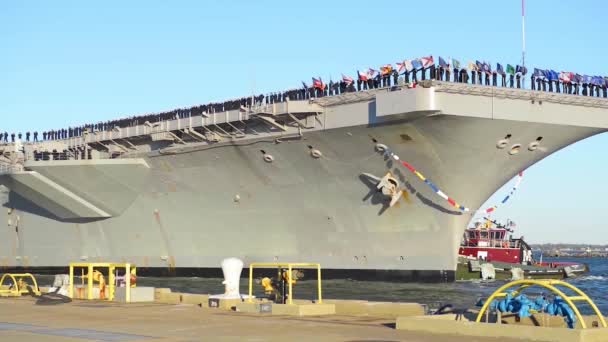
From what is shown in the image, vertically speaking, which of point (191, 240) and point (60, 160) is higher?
point (60, 160)

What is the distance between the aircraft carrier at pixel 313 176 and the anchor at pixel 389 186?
0.04m

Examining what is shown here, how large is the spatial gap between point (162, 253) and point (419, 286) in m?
11.4

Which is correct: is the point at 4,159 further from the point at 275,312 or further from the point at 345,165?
the point at 275,312

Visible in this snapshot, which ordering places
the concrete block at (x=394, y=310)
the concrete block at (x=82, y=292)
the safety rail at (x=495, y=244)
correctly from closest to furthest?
1. the concrete block at (x=394, y=310)
2. the concrete block at (x=82, y=292)
3. the safety rail at (x=495, y=244)

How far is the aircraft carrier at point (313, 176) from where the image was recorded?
24.4m

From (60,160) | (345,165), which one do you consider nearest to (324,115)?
(345,165)

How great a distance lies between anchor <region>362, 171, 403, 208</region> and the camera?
25.9 meters

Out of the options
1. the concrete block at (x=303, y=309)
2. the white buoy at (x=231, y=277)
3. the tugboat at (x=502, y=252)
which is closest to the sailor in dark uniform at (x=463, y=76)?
the white buoy at (x=231, y=277)

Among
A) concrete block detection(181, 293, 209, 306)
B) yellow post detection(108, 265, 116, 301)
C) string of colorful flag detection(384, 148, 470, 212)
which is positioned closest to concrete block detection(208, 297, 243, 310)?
concrete block detection(181, 293, 209, 306)

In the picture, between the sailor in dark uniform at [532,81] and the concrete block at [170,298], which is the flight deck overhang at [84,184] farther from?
the concrete block at [170,298]

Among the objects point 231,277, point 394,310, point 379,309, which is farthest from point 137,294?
point 394,310

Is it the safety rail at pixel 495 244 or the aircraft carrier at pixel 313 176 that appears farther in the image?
the safety rail at pixel 495 244

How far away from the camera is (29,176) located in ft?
107

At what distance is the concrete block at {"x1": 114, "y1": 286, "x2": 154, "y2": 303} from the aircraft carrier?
9503mm
